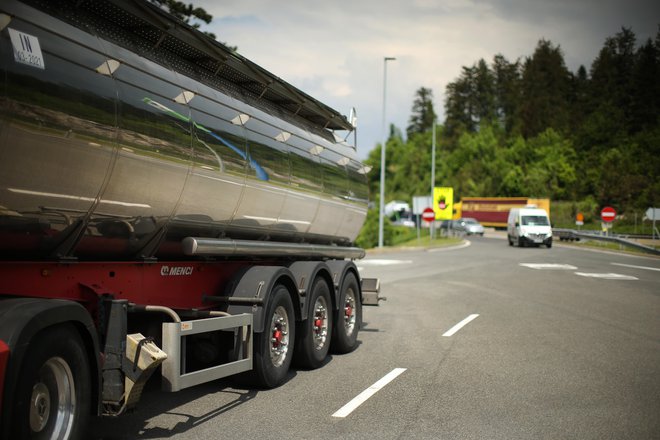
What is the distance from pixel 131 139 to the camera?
547 centimetres

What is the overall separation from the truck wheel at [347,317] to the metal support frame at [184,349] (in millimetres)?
2905

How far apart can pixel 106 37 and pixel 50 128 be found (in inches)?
48.2

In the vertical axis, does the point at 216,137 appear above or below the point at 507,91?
below

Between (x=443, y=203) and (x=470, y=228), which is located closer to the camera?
(x=443, y=203)

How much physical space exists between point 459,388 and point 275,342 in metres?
1.95

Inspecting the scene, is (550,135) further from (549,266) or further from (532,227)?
(549,266)

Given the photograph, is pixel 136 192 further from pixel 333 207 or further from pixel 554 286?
pixel 554 286

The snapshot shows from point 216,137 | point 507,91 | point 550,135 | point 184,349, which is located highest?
point 507,91

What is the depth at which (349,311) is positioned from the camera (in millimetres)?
10609

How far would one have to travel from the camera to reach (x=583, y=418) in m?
6.68

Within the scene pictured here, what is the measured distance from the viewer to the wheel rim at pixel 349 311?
34.1ft

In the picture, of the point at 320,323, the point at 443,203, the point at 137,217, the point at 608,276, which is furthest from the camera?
the point at 443,203

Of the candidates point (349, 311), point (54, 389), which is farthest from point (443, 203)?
point (54, 389)

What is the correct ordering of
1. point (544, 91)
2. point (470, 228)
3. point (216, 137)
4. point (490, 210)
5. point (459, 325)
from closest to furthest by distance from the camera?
point (216, 137) → point (459, 325) → point (470, 228) → point (490, 210) → point (544, 91)
